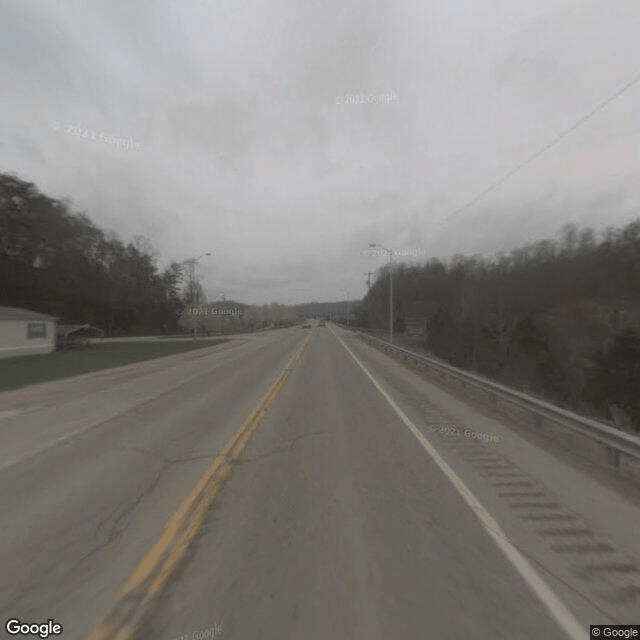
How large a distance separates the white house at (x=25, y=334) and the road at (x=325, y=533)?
27.6m

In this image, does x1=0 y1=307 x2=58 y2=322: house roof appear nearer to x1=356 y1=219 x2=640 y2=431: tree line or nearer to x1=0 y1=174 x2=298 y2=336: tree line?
x1=0 y1=174 x2=298 y2=336: tree line

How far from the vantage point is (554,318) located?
177ft

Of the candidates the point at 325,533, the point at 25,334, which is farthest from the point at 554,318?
the point at 325,533

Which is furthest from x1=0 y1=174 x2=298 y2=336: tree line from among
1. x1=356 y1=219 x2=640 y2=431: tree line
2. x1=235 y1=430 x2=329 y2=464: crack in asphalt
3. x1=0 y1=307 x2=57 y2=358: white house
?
x1=235 y1=430 x2=329 y2=464: crack in asphalt

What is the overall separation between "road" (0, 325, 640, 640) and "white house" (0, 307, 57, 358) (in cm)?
2765

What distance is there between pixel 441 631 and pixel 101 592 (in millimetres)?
2414

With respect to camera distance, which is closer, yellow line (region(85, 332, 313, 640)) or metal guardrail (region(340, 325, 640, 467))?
yellow line (region(85, 332, 313, 640))

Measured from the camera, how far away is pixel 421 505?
590 cm

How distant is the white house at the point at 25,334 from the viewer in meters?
34.9

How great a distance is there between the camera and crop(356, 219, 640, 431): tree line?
32188mm

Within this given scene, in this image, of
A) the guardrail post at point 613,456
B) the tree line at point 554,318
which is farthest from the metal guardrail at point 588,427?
the tree line at point 554,318

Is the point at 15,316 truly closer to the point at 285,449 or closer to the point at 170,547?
the point at 285,449

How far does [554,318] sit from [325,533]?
5405 cm

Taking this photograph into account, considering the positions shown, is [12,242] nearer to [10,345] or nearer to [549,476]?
[10,345]
